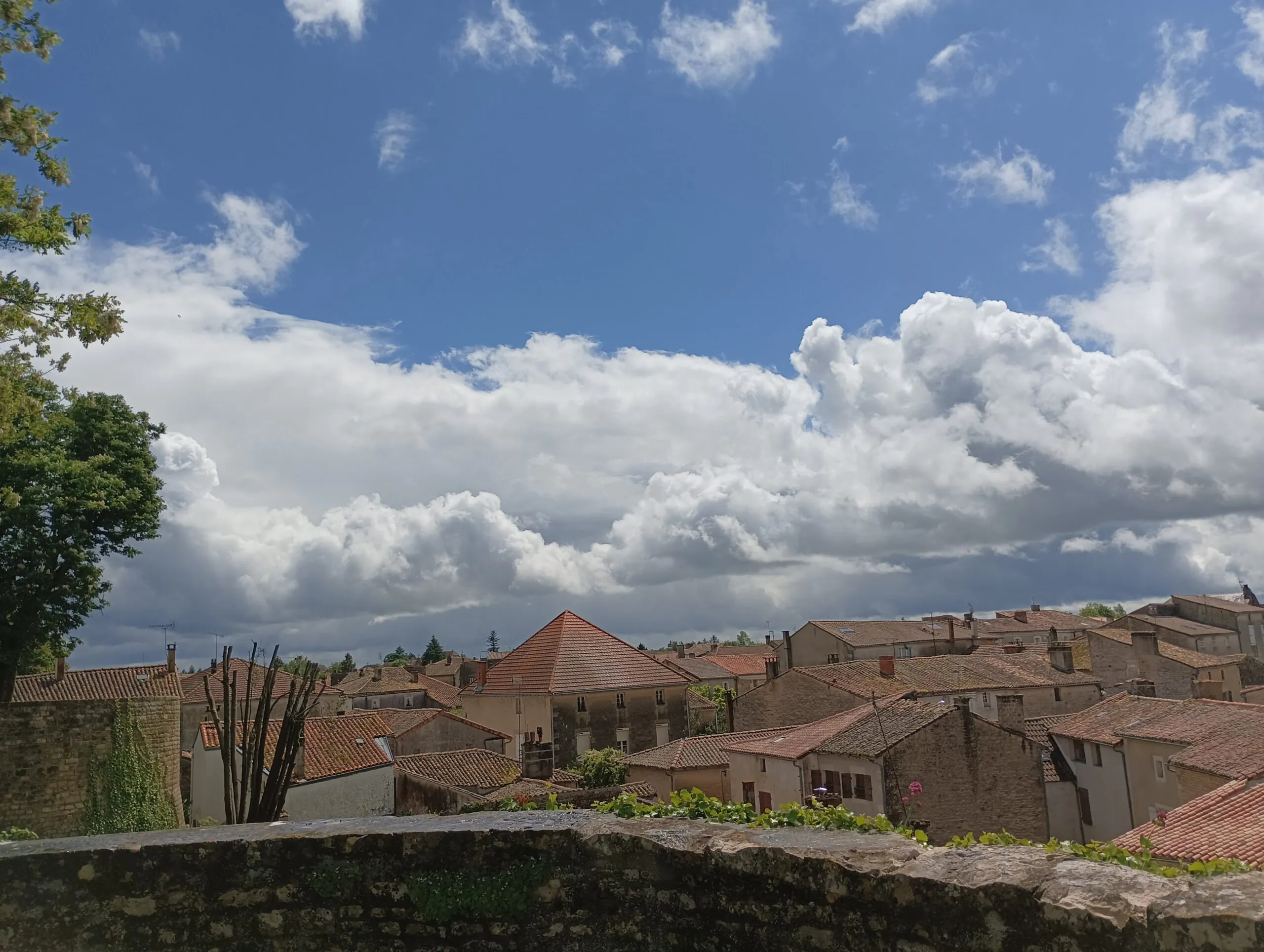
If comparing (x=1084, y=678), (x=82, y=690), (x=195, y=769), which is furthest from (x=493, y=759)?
(x=1084, y=678)

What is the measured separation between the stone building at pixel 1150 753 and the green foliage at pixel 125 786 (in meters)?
24.9

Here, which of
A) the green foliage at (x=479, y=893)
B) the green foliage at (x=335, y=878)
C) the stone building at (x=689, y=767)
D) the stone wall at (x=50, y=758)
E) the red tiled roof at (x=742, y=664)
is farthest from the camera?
the red tiled roof at (x=742, y=664)

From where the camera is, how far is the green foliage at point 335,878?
17.6ft

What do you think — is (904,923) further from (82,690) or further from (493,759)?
(82,690)

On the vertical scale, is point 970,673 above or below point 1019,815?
above

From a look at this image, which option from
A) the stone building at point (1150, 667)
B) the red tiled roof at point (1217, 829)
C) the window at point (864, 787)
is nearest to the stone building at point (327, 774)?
the window at point (864, 787)

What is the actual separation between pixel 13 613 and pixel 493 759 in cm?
1553

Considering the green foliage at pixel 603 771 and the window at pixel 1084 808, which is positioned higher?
the green foliage at pixel 603 771

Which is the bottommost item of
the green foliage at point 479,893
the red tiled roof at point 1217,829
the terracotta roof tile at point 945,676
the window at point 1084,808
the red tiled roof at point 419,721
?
the window at point 1084,808

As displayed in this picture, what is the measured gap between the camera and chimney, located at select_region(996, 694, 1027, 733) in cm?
3091

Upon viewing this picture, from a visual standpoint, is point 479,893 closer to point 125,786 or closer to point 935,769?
point 125,786

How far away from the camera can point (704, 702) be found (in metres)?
59.4

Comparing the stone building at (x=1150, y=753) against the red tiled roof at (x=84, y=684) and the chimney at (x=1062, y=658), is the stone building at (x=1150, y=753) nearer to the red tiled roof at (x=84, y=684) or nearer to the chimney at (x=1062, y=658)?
the chimney at (x=1062, y=658)

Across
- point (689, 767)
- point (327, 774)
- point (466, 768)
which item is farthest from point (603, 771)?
point (327, 774)
